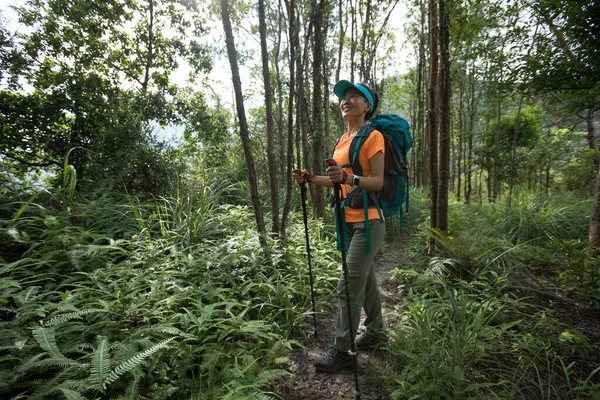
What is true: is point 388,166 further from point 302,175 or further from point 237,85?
point 237,85

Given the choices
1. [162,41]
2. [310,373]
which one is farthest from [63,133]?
[310,373]

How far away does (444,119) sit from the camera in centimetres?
376

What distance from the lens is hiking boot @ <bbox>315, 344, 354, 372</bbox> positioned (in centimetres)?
215

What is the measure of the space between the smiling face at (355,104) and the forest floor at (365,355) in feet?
6.97

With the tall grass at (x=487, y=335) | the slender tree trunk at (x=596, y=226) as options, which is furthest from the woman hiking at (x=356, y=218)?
the slender tree trunk at (x=596, y=226)

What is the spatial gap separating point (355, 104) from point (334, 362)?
2211 mm

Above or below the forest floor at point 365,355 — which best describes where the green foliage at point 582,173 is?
above

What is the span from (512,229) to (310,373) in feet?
16.3

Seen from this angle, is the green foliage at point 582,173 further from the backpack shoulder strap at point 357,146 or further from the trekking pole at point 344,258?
the trekking pole at point 344,258

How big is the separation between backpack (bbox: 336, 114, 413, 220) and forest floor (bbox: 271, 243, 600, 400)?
4.49 ft

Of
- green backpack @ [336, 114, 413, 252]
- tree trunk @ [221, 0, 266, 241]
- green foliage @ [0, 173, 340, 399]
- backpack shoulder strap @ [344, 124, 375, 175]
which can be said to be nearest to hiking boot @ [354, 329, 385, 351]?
green foliage @ [0, 173, 340, 399]

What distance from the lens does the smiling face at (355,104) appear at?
2105 mm

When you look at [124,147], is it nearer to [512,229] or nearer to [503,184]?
[512,229]

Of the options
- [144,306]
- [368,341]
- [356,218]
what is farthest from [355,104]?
[144,306]
